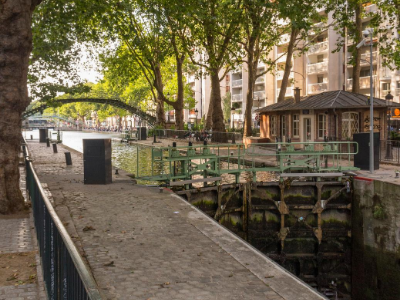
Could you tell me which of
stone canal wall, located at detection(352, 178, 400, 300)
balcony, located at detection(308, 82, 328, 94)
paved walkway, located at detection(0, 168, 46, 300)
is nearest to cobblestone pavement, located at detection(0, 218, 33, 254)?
paved walkway, located at detection(0, 168, 46, 300)

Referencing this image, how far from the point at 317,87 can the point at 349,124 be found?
1091 inches

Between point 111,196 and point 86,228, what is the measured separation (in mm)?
3749

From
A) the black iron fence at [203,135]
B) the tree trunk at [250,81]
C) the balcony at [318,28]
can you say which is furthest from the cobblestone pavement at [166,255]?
the balcony at [318,28]

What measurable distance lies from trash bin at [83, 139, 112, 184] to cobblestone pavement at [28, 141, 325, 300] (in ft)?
8.14

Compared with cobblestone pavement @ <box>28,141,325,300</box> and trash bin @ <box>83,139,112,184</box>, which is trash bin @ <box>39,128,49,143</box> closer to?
trash bin @ <box>83,139,112,184</box>

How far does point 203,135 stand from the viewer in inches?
1690

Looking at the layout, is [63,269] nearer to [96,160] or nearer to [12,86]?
[12,86]

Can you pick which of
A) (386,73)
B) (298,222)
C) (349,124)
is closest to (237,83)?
(386,73)

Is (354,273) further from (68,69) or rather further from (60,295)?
(68,69)

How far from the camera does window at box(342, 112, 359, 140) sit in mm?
27406

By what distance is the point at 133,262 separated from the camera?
757cm

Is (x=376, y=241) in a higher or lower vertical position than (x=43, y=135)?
lower

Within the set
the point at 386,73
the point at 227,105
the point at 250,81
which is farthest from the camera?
the point at 227,105

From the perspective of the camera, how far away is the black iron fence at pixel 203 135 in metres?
40.0
